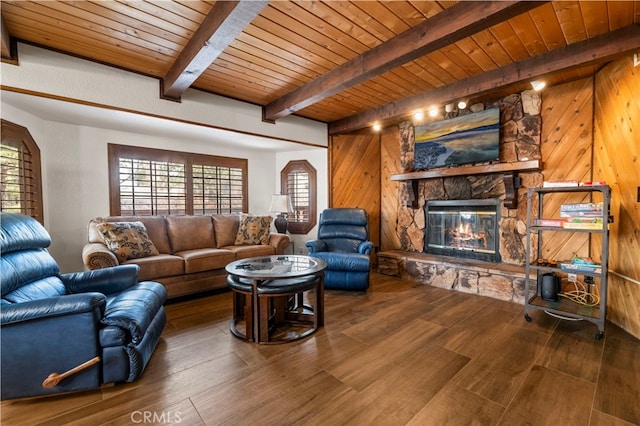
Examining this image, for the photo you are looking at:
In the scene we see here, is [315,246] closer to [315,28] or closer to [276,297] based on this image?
[276,297]

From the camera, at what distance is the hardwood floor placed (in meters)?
1.52

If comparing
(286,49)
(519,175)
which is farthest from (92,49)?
(519,175)

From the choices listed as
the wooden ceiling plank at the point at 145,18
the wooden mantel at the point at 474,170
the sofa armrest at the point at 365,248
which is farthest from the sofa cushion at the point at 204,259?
the wooden mantel at the point at 474,170

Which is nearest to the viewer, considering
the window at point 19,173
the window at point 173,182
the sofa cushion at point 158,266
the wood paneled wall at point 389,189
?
the window at point 19,173

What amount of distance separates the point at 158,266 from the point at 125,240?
19.8 inches

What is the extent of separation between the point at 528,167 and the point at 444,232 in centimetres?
141

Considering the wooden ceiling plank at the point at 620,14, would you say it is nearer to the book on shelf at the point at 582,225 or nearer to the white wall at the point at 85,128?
the book on shelf at the point at 582,225

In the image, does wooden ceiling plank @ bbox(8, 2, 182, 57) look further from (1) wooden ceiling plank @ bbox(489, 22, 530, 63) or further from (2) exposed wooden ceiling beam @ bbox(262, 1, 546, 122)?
(1) wooden ceiling plank @ bbox(489, 22, 530, 63)

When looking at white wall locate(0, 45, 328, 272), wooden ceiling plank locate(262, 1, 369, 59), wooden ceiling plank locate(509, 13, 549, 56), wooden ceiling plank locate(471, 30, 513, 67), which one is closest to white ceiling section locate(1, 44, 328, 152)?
white wall locate(0, 45, 328, 272)

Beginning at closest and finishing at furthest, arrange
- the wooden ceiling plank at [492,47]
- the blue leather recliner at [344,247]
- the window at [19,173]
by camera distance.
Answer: the wooden ceiling plank at [492,47] < the window at [19,173] < the blue leather recliner at [344,247]

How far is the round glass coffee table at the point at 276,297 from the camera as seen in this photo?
2.31 meters

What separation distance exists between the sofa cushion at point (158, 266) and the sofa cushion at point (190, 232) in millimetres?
574

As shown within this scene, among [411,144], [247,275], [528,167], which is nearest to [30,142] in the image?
[247,275]

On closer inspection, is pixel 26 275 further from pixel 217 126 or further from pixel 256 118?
pixel 256 118
